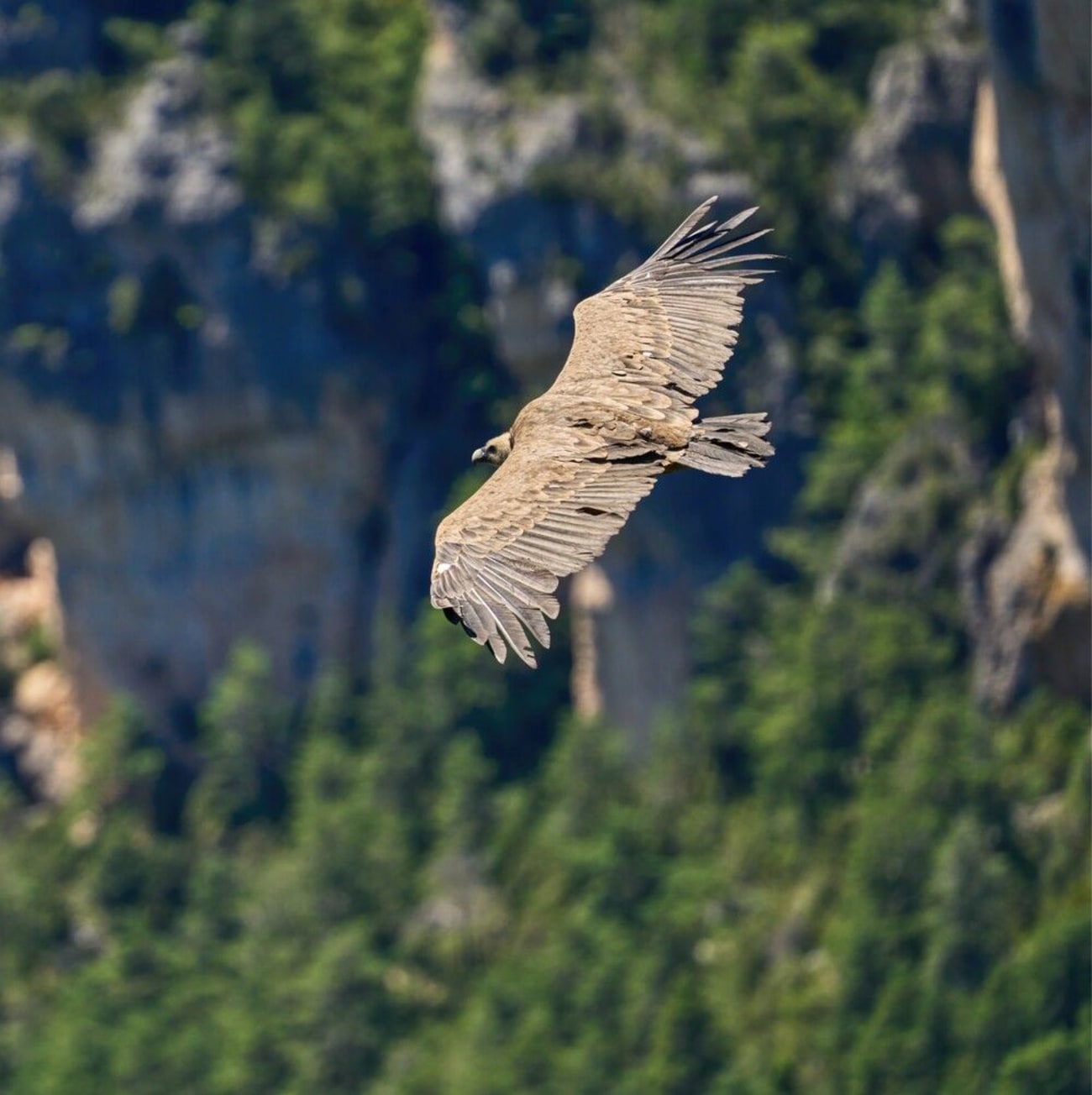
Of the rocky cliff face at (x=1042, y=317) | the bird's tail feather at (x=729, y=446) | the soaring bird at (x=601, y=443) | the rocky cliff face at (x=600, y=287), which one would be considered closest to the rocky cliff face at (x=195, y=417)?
the rocky cliff face at (x=600, y=287)

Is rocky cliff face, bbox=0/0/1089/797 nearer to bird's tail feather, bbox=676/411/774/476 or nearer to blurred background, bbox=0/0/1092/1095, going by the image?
blurred background, bbox=0/0/1092/1095

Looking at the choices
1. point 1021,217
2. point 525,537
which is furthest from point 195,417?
point 525,537

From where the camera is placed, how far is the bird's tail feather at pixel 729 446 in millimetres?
28234

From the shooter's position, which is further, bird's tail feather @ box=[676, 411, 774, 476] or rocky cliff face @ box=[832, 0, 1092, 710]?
rocky cliff face @ box=[832, 0, 1092, 710]

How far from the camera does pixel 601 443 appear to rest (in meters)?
Answer: 28.5

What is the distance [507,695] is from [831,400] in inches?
380

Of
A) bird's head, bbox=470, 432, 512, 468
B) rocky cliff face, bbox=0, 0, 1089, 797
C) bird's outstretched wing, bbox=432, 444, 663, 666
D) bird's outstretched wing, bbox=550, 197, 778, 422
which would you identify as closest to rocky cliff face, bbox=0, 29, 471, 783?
rocky cliff face, bbox=0, 0, 1089, 797

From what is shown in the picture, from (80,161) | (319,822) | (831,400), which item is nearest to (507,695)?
(319,822)

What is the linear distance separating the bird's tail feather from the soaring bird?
1 centimetres

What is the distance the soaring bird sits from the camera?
26172mm

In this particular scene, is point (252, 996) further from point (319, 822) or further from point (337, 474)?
point (337, 474)

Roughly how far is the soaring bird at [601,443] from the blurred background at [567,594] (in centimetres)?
2291

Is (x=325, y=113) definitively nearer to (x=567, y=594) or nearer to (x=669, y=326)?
(x=567, y=594)

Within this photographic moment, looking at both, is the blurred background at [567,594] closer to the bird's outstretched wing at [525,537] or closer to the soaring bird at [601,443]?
the soaring bird at [601,443]
